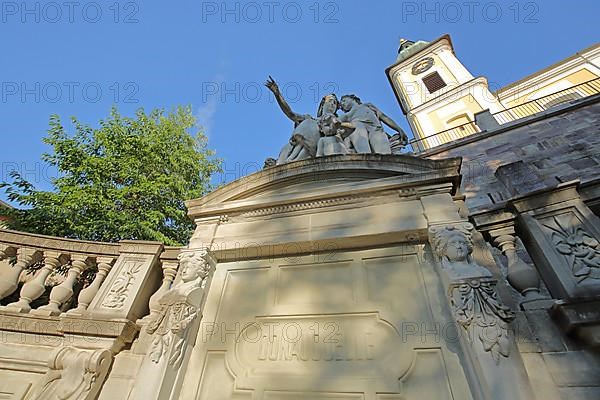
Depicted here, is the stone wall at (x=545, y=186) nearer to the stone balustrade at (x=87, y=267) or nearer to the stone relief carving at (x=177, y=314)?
the stone relief carving at (x=177, y=314)

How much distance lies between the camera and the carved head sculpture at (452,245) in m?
2.25

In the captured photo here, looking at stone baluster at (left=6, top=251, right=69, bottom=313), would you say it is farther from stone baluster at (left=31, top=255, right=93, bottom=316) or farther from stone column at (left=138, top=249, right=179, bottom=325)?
stone column at (left=138, top=249, right=179, bottom=325)

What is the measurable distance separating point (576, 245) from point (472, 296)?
86 cm

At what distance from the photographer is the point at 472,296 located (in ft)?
6.50

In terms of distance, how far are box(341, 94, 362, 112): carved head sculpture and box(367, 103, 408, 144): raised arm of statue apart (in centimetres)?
43

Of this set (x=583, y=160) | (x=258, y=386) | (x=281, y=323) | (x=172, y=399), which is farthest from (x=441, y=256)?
(x=583, y=160)

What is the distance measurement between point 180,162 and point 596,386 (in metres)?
11.6

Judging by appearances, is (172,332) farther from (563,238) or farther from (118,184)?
(118,184)

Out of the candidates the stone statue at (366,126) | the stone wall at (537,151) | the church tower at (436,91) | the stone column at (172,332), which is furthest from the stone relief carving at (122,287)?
the church tower at (436,91)

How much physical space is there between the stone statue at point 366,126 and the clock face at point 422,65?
24339 mm

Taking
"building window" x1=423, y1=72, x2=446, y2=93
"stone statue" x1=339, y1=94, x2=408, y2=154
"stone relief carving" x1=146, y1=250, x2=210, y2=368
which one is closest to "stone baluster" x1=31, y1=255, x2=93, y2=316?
"stone relief carving" x1=146, y1=250, x2=210, y2=368

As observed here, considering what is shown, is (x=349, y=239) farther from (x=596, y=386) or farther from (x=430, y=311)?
(x=596, y=386)

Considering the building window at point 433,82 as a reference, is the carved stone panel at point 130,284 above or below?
below

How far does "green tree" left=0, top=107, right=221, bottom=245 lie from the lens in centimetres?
762
